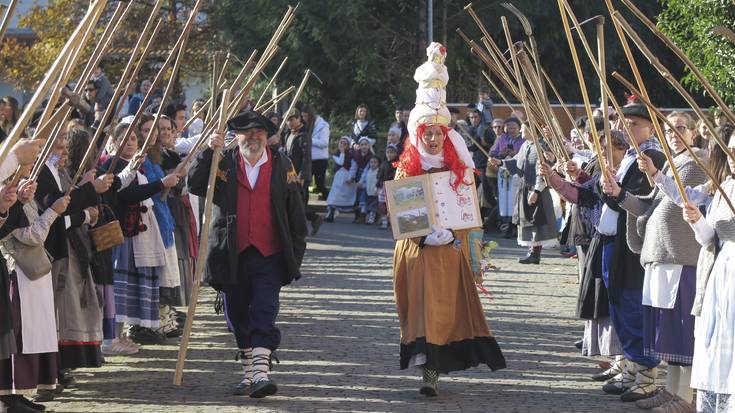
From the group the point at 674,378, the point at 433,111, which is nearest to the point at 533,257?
the point at 433,111

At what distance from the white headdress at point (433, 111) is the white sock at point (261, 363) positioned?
1712mm

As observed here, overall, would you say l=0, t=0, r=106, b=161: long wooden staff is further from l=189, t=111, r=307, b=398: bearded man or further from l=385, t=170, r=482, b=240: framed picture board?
l=385, t=170, r=482, b=240: framed picture board

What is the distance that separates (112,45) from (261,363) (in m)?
26.4

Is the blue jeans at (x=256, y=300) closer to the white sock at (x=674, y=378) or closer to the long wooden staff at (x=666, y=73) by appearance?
the white sock at (x=674, y=378)

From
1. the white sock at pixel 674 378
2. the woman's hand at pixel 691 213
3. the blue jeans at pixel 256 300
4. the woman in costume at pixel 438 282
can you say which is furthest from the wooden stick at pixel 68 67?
the white sock at pixel 674 378

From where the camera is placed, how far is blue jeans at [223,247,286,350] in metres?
9.41

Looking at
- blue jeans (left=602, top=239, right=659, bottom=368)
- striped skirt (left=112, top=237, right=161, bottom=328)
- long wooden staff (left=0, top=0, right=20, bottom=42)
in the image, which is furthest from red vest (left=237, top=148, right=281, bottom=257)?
long wooden staff (left=0, top=0, right=20, bottom=42)

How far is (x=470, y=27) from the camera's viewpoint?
103 ft

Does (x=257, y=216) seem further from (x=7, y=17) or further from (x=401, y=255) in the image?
(x=7, y=17)

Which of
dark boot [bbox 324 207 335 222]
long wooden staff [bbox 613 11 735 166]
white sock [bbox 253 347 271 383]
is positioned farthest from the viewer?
dark boot [bbox 324 207 335 222]

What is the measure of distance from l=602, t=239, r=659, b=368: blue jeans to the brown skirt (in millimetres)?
850

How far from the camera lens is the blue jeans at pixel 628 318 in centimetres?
947

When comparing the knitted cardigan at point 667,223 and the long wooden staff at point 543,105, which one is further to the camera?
the long wooden staff at point 543,105

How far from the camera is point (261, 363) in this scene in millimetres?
9320
